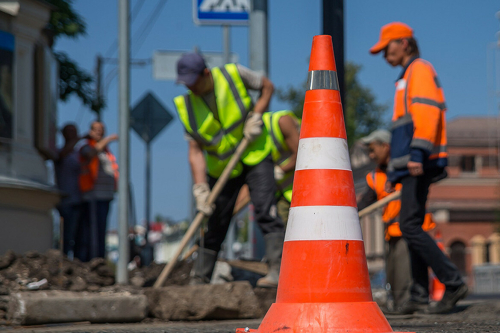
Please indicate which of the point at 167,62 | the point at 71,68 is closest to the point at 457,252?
the point at 71,68

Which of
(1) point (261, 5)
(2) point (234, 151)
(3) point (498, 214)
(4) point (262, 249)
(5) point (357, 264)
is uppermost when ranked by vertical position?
(1) point (261, 5)

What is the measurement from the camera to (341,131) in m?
3.93

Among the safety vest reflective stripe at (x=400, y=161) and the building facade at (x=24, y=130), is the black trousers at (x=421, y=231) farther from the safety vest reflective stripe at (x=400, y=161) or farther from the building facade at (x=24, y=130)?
the building facade at (x=24, y=130)

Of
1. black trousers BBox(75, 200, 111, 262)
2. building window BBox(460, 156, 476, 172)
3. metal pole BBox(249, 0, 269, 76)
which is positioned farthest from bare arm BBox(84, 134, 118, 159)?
building window BBox(460, 156, 476, 172)

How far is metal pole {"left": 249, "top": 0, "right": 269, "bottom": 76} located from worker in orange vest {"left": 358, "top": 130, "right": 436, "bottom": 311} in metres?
1.54

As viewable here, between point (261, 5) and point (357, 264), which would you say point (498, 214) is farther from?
point (357, 264)

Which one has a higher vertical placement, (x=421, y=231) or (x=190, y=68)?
(x=190, y=68)

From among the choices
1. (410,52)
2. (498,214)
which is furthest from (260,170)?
(498,214)

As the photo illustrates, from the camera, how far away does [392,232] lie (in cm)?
711

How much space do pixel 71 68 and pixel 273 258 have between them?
59.9ft

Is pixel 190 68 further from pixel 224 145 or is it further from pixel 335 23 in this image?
pixel 335 23

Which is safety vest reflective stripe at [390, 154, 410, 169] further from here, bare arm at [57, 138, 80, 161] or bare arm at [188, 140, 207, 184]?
bare arm at [57, 138, 80, 161]

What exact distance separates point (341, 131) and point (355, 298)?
2.45ft

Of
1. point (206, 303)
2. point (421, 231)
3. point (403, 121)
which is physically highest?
point (403, 121)
